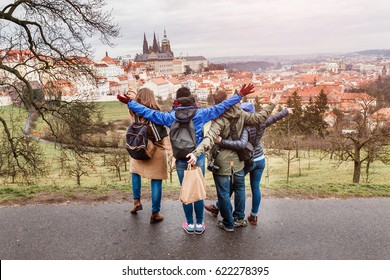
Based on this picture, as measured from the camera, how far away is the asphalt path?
379 centimetres

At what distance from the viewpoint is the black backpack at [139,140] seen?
4250 mm

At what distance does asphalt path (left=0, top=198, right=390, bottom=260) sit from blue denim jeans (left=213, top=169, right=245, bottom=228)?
0.62ft

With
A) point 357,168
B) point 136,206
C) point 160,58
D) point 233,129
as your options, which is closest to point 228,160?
point 233,129

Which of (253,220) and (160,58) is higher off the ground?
(160,58)

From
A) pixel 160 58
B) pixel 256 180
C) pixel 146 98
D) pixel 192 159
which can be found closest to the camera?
pixel 192 159

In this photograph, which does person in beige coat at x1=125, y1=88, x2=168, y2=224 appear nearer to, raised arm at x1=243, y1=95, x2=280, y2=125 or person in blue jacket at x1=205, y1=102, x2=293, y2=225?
person in blue jacket at x1=205, y1=102, x2=293, y2=225

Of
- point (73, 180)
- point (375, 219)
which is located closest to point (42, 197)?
point (375, 219)

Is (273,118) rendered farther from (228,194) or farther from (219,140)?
(228,194)

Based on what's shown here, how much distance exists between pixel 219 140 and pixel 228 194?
677 millimetres

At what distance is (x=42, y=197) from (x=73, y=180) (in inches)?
723

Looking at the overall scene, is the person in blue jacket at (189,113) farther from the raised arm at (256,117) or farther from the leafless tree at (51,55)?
the leafless tree at (51,55)

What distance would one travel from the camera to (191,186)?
3834 mm

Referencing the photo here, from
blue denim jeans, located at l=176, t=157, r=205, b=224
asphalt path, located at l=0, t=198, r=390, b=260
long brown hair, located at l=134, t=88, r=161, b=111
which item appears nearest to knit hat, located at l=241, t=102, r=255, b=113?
blue denim jeans, located at l=176, t=157, r=205, b=224

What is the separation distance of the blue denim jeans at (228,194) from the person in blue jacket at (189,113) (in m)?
0.26
